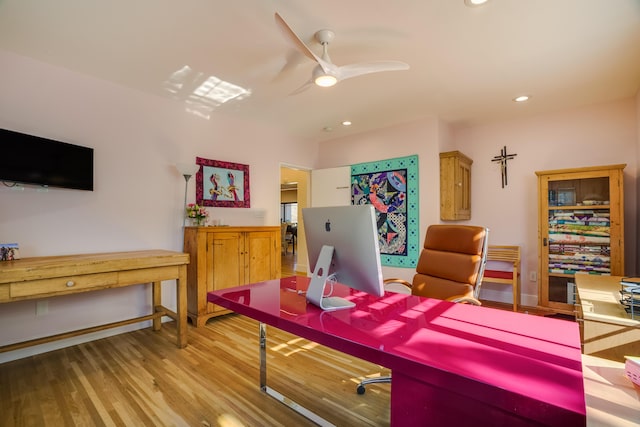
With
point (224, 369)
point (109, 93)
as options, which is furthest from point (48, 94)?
point (224, 369)

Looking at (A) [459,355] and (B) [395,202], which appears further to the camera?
(B) [395,202]

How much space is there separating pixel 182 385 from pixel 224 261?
4.80 feet

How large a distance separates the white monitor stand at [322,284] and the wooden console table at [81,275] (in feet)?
5.76

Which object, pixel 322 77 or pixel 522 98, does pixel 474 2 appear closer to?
pixel 322 77

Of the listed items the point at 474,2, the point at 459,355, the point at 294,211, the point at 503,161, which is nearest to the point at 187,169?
the point at 474,2

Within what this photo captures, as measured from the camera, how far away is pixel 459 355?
2.91ft

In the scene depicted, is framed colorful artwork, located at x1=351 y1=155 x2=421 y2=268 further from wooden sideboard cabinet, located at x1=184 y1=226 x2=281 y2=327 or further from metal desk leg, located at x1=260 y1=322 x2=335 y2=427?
metal desk leg, located at x1=260 y1=322 x2=335 y2=427

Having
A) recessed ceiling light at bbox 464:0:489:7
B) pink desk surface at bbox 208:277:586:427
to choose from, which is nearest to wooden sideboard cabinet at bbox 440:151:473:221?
recessed ceiling light at bbox 464:0:489:7

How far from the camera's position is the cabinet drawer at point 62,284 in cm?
197

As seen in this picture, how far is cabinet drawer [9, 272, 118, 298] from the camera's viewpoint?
77.4 inches

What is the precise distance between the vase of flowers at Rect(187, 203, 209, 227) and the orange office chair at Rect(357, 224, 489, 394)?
7.49ft

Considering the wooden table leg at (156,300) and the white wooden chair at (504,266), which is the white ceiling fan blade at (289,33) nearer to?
the wooden table leg at (156,300)

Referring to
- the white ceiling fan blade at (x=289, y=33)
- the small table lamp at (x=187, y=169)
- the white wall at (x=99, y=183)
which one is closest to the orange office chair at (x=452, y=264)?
the white ceiling fan blade at (x=289, y=33)

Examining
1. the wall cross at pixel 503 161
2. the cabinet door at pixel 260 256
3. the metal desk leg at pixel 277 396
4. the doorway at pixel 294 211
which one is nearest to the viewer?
the metal desk leg at pixel 277 396
